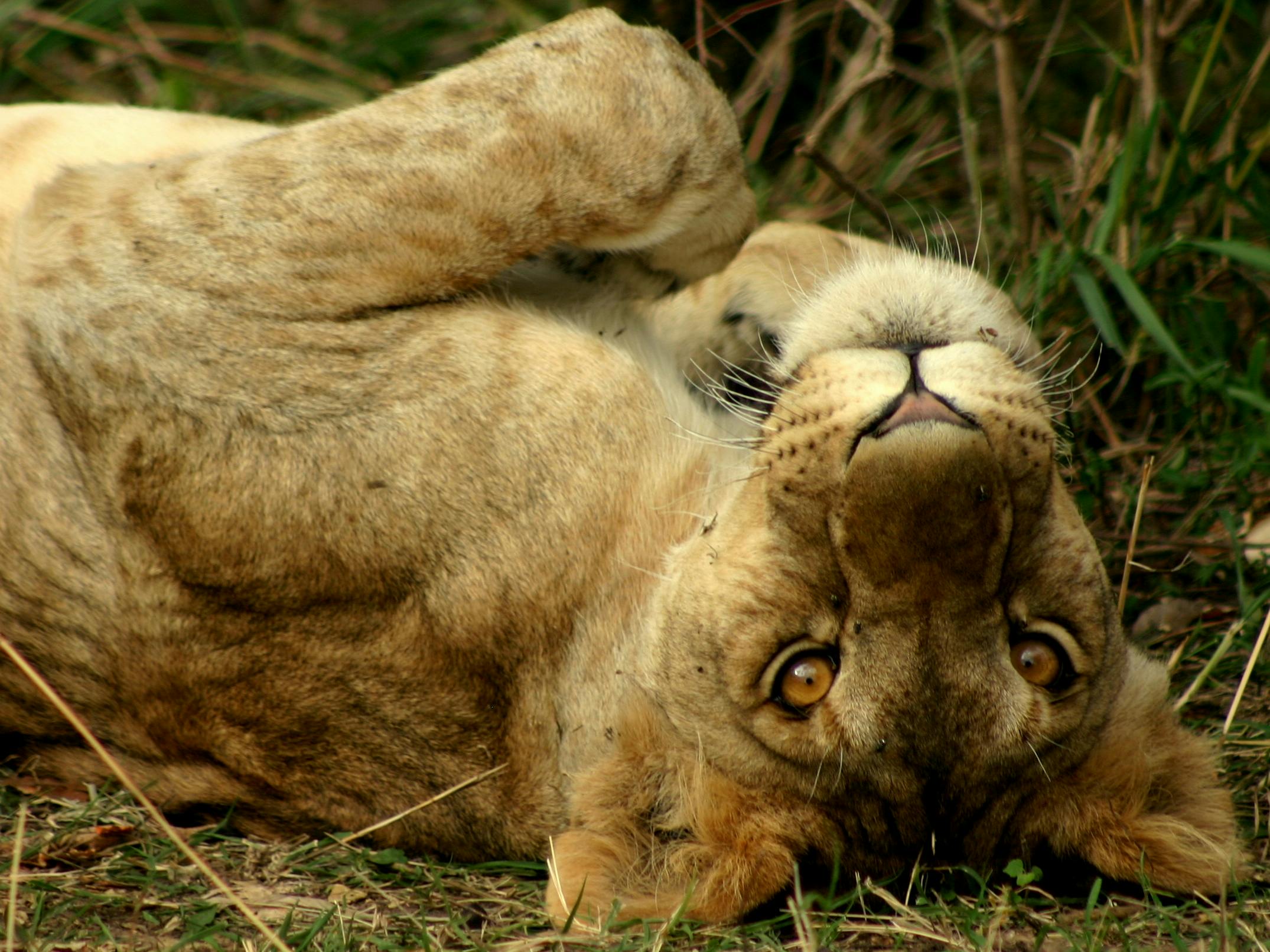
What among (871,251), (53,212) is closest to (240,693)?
(53,212)

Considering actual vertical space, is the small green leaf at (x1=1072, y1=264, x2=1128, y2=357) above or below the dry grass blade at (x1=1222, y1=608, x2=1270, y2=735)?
above

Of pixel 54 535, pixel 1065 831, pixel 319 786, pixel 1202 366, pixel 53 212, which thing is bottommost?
pixel 319 786

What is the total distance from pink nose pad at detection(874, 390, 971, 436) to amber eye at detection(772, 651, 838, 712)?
0.51 metres

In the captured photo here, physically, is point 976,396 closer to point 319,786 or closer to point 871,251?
point 871,251

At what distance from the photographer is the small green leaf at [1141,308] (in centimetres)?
432

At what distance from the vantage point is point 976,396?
293 centimetres

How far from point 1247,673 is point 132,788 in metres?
2.79

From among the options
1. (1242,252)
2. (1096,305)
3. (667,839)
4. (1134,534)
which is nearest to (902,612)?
(667,839)

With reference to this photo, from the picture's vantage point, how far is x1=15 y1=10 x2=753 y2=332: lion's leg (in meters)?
3.47

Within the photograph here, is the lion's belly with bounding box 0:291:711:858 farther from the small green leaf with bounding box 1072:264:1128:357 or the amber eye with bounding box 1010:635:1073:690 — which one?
the small green leaf with bounding box 1072:264:1128:357

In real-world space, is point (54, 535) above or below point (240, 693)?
above

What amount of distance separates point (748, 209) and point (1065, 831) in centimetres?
175

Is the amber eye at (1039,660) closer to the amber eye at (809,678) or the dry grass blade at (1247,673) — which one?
the amber eye at (809,678)

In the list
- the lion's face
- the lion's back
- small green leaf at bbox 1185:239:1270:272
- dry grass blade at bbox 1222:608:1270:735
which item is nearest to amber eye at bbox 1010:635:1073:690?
the lion's face
